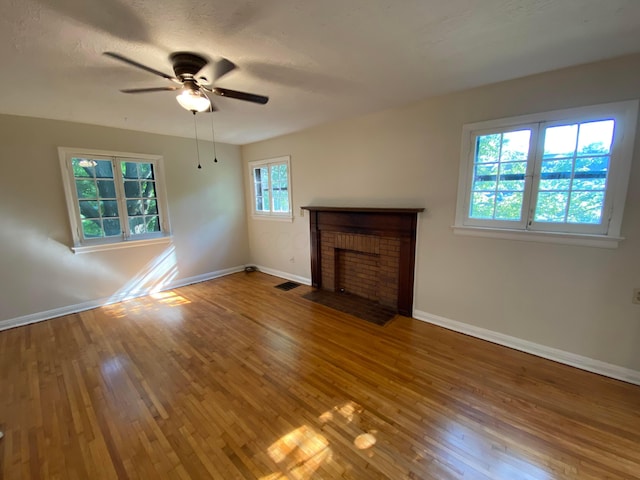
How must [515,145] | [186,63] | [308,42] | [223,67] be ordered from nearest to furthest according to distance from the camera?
[308,42], [186,63], [223,67], [515,145]

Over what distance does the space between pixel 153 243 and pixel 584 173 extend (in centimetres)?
516

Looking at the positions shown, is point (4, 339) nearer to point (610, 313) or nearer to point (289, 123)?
point (289, 123)

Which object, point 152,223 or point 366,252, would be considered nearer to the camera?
point 366,252

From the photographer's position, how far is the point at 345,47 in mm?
1774

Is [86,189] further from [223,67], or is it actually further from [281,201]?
[223,67]

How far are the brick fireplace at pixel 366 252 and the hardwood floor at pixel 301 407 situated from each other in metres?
0.59

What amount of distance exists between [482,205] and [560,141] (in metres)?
0.75

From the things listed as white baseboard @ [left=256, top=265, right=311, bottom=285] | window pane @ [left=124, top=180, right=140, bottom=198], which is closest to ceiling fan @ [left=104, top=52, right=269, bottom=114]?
window pane @ [left=124, top=180, right=140, bottom=198]

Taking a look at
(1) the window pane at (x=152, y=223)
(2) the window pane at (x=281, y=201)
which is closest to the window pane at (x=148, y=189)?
(1) the window pane at (x=152, y=223)

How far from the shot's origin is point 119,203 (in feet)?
12.6

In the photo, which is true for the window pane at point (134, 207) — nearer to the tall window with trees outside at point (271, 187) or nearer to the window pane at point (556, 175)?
the tall window with trees outside at point (271, 187)

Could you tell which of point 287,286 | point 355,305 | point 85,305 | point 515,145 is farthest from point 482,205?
point 85,305

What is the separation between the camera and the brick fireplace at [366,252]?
3.19 metres

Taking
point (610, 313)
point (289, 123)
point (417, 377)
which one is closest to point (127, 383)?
point (417, 377)
